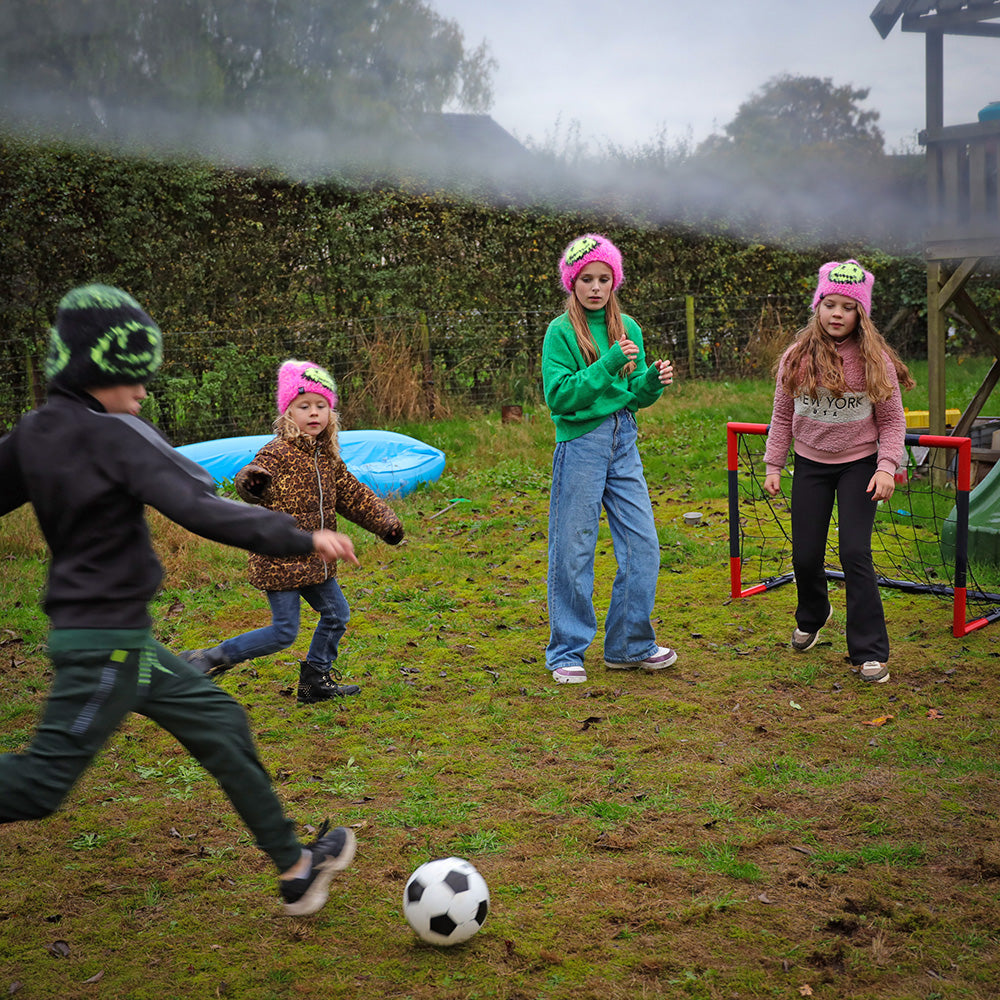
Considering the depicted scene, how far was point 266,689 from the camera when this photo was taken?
4.86 metres

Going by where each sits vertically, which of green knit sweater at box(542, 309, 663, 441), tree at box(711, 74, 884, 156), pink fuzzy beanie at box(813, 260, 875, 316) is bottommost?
green knit sweater at box(542, 309, 663, 441)

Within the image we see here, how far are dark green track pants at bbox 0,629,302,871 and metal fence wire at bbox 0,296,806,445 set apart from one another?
7962 millimetres

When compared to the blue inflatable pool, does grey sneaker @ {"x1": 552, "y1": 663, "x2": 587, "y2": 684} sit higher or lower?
lower

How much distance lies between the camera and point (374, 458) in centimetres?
916

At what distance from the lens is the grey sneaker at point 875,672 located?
4.55 m

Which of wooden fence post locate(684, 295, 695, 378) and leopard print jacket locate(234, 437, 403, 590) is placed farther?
wooden fence post locate(684, 295, 695, 378)

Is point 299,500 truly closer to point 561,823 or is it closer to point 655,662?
point 561,823

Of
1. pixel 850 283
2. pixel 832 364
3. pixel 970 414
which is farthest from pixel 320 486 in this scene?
pixel 970 414

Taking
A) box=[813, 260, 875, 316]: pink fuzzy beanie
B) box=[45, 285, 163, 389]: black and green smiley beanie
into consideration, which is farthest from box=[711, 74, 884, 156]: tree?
box=[45, 285, 163, 389]: black and green smiley beanie

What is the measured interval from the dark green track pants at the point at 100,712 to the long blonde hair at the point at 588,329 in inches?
102

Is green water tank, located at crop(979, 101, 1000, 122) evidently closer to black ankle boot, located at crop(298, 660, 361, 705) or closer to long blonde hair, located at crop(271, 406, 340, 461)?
long blonde hair, located at crop(271, 406, 340, 461)

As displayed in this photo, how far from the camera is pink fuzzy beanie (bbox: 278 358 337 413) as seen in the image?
4277 millimetres

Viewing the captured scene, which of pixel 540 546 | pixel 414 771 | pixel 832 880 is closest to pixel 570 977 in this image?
pixel 832 880

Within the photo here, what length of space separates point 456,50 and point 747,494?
12022mm
